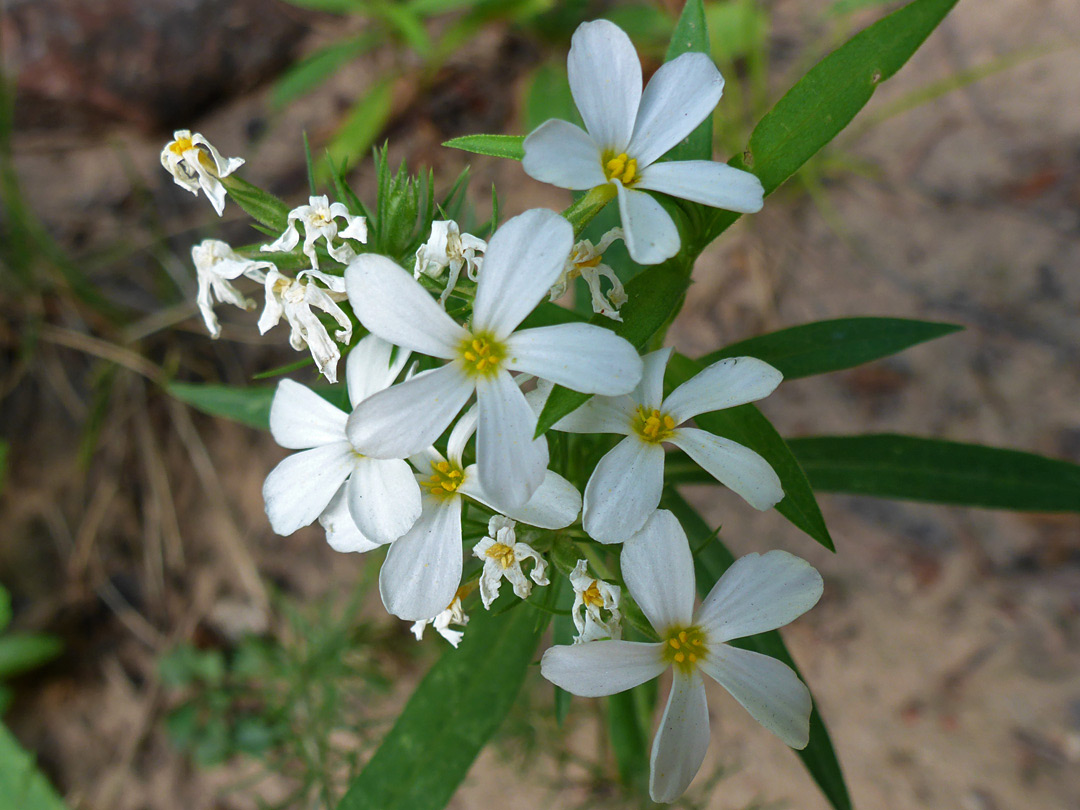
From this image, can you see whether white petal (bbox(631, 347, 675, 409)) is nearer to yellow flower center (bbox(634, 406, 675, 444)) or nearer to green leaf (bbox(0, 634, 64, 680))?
yellow flower center (bbox(634, 406, 675, 444))

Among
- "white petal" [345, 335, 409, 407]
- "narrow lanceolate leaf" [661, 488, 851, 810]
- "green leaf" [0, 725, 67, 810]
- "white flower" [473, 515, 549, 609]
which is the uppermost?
"white petal" [345, 335, 409, 407]

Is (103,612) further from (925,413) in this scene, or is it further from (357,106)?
(925,413)

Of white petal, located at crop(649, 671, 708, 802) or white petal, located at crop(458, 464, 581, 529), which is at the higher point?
white petal, located at crop(458, 464, 581, 529)

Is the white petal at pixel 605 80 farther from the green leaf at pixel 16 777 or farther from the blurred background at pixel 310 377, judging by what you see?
the green leaf at pixel 16 777

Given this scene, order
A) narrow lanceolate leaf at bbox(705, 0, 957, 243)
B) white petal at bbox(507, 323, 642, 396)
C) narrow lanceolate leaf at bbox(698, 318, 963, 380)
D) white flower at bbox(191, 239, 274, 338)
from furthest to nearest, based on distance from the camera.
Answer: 1. narrow lanceolate leaf at bbox(698, 318, 963, 380)
2. narrow lanceolate leaf at bbox(705, 0, 957, 243)
3. white flower at bbox(191, 239, 274, 338)
4. white petal at bbox(507, 323, 642, 396)

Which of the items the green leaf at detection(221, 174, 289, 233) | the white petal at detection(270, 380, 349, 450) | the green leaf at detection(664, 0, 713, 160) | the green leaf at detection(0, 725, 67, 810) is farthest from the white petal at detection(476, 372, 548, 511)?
the green leaf at detection(0, 725, 67, 810)

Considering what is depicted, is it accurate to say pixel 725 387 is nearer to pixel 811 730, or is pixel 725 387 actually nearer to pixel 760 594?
pixel 760 594

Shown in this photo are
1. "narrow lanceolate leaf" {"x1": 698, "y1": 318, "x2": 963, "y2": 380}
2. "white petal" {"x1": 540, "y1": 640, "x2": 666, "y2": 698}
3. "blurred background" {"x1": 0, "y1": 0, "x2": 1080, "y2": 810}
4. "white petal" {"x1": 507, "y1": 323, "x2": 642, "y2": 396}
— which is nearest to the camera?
"white petal" {"x1": 507, "y1": 323, "x2": 642, "y2": 396}

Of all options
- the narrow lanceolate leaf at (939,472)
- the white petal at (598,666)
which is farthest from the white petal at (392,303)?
the narrow lanceolate leaf at (939,472)
